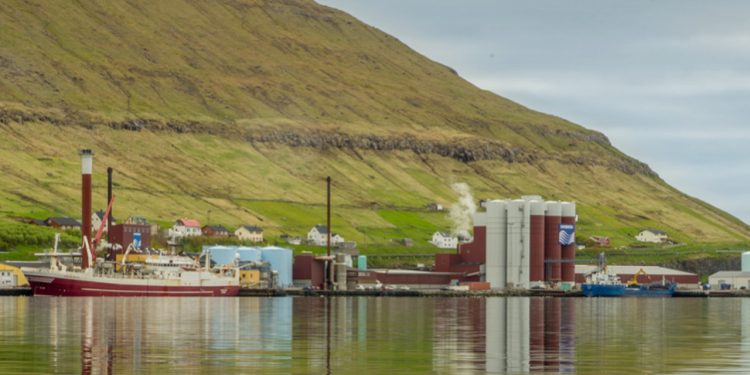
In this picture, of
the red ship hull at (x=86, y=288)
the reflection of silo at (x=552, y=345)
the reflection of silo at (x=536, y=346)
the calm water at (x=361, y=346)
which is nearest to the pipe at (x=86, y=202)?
the red ship hull at (x=86, y=288)

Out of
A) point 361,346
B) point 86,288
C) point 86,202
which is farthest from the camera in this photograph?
point 86,202

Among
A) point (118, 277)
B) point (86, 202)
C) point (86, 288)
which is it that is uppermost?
point (86, 202)

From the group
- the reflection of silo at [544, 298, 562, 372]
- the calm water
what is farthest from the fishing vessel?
the reflection of silo at [544, 298, 562, 372]

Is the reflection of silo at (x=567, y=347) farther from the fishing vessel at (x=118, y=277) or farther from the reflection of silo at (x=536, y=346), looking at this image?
the fishing vessel at (x=118, y=277)

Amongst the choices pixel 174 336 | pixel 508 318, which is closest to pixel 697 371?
pixel 174 336

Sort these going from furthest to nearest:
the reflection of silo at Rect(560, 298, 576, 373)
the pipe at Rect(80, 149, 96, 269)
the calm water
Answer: the pipe at Rect(80, 149, 96, 269), the reflection of silo at Rect(560, 298, 576, 373), the calm water

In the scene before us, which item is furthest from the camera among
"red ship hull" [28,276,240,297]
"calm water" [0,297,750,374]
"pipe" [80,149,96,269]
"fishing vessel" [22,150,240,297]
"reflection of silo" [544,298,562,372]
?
"pipe" [80,149,96,269]

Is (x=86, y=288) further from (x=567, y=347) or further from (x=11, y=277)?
(x=567, y=347)

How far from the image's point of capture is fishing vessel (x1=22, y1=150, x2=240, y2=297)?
16612cm

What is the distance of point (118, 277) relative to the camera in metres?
170

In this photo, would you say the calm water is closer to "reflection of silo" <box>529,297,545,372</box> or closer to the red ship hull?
"reflection of silo" <box>529,297,545,372</box>

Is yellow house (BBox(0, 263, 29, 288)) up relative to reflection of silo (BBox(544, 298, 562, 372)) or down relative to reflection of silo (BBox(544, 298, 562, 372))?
down

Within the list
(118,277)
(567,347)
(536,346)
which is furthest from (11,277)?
(567,347)

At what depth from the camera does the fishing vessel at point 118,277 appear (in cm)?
16612
